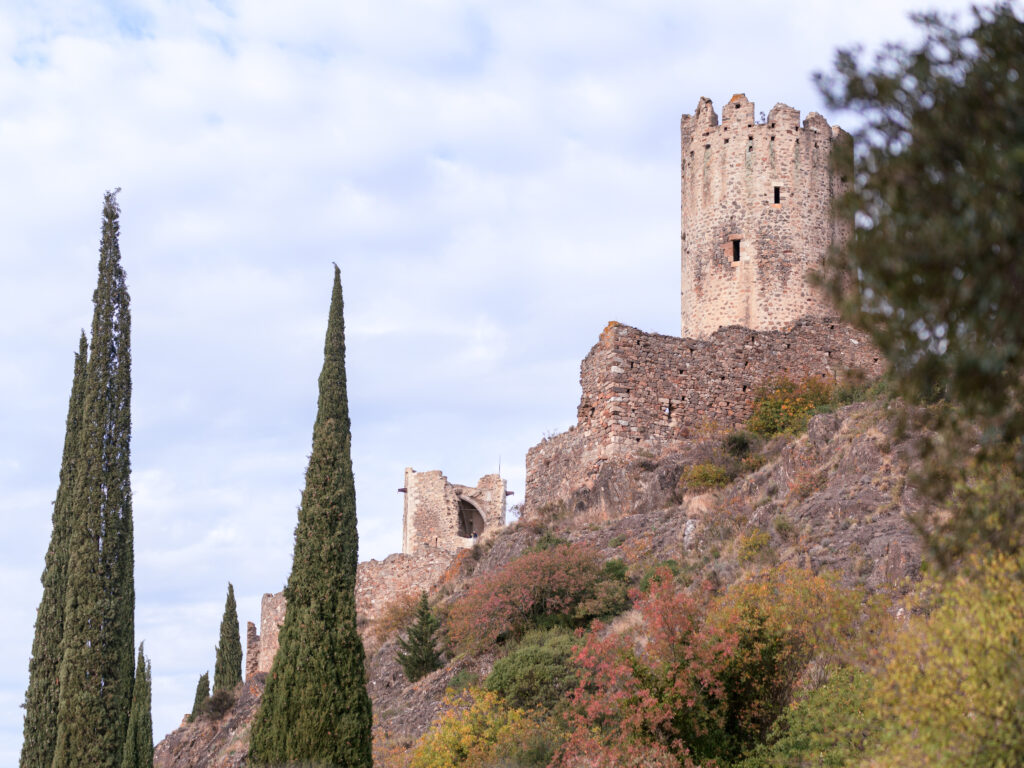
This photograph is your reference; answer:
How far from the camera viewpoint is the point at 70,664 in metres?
23.9

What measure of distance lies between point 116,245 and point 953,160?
982 inches

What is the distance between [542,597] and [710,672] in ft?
24.9

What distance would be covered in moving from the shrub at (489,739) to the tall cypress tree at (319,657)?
116 centimetres

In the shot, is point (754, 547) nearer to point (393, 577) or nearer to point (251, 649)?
point (393, 577)

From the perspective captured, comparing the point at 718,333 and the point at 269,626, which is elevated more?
the point at 718,333

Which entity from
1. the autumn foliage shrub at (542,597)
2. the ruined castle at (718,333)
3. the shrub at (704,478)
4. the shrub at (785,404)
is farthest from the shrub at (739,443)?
the autumn foliage shrub at (542,597)

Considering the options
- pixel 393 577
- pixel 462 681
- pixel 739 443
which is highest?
pixel 739 443

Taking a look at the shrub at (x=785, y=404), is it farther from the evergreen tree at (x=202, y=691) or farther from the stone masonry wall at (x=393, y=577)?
the evergreen tree at (x=202, y=691)

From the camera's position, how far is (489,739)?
19172mm

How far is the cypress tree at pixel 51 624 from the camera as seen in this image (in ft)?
82.5

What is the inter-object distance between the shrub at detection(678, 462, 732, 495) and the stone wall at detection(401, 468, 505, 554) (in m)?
20.3

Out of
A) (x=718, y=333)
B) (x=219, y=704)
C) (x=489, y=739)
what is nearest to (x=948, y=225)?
(x=489, y=739)

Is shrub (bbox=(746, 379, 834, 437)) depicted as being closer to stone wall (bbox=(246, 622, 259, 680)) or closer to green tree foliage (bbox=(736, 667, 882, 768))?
green tree foliage (bbox=(736, 667, 882, 768))

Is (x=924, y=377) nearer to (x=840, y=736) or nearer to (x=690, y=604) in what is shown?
(x=840, y=736)
